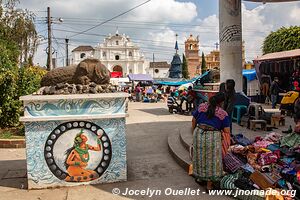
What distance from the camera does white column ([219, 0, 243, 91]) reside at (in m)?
9.46

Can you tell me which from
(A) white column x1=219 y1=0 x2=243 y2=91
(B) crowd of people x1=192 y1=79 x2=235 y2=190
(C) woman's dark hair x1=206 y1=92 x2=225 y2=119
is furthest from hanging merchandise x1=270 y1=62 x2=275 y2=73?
(C) woman's dark hair x1=206 y1=92 x2=225 y2=119

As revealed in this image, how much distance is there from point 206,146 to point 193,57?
64.4 meters

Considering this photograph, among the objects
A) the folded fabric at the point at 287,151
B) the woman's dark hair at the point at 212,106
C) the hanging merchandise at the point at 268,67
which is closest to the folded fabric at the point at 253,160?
the folded fabric at the point at 287,151

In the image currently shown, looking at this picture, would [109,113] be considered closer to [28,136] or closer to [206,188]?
[28,136]

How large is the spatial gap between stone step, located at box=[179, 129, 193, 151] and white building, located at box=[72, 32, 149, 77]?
70.3m

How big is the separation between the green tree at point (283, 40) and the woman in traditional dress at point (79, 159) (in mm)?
21266

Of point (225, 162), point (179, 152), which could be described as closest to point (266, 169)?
point (225, 162)

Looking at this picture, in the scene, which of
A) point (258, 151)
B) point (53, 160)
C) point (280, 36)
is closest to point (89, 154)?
point (53, 160)

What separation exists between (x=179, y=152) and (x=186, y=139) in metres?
0.74

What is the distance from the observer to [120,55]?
7950 cm

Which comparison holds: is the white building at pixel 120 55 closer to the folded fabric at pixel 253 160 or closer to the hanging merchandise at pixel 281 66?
the hanging merchandise at pixel 281 66

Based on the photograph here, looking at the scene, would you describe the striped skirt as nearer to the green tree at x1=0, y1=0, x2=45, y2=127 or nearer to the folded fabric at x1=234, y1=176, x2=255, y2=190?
the folded fabric at x1=234, y1=176, x2=255, y2=190

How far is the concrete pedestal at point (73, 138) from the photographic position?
4.79 meters

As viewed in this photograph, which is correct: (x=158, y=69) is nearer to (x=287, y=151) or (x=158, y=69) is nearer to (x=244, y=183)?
(x=287, y=151)
